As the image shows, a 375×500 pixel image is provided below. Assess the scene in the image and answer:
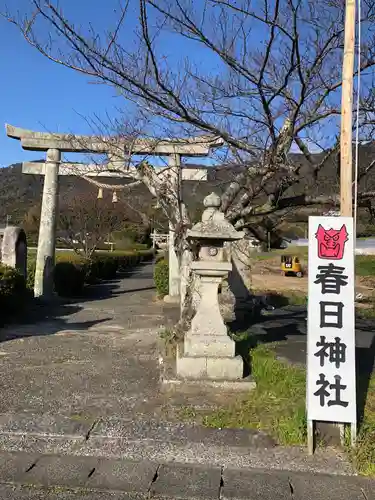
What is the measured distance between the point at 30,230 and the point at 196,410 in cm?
3592

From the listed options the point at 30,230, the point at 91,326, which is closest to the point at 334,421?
the point at 91,326

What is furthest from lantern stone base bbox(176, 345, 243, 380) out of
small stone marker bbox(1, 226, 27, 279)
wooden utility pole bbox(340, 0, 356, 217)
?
small stone marker bbox(1, 226, 27, 279)

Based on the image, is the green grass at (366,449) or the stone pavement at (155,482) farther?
the green grass at (366,449)

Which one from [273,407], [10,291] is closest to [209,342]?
[273,407]

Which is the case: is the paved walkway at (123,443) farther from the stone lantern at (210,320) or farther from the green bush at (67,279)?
the green bush at (67,279)

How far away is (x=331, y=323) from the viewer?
12.6 feet

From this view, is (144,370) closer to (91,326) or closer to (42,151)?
(91,326)

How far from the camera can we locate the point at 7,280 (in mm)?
10148

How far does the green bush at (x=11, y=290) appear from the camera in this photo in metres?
10.1

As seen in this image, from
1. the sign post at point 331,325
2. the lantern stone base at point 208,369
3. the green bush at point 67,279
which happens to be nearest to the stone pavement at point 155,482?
the sign post at point 331,325

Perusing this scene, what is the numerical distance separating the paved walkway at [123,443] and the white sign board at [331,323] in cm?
39

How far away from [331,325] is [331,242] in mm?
672

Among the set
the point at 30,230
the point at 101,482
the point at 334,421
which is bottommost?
the point at 101,482

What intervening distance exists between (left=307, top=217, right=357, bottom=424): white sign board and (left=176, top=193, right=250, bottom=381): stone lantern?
1627mm
